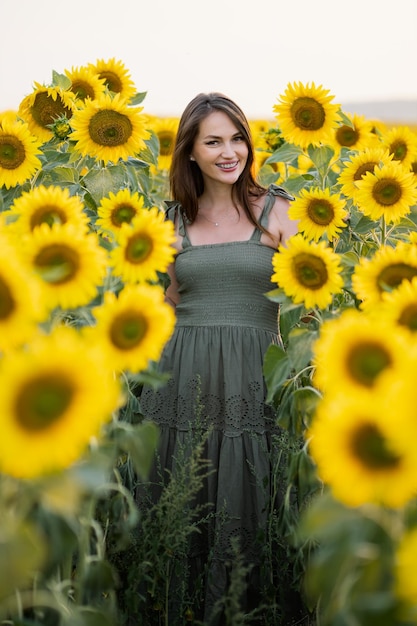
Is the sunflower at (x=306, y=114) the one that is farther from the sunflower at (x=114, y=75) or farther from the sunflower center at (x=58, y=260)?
the sunflower center at (x=58, y=260)

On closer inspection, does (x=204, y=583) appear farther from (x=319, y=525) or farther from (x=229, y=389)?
(x=319, y=525)

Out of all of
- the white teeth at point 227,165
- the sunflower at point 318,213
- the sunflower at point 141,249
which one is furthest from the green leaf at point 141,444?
the white teeth at point 227,165

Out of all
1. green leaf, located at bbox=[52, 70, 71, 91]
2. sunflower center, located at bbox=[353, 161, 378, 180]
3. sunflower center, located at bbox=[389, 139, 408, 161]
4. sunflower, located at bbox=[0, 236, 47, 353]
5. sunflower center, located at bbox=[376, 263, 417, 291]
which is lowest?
sunflower, located at bbox=[0, 236, 47, 353]

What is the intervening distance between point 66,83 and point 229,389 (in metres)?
1.16

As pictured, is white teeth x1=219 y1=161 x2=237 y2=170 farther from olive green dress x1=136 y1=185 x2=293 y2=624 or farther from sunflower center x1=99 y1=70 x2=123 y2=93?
sunflower center x1=99 y1=70 x2=123 y2=93

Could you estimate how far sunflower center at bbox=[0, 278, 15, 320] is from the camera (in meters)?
1.06

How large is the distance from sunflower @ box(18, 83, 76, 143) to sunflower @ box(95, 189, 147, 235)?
0.68m

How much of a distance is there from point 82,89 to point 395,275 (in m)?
1.67

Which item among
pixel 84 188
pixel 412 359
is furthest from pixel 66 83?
pixel 412 359

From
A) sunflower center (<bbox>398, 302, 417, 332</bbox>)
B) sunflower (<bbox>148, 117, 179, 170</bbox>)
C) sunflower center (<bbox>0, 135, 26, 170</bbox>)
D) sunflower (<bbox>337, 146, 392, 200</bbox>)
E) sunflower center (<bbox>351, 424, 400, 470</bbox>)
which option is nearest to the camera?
sunflower center (<bbox>351, 424, 400, 470</bbox>)

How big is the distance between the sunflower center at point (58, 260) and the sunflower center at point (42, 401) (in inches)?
13.0

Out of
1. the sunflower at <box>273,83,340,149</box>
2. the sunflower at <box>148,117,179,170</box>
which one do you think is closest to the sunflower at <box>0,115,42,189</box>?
the sunflower at <box>273,83,340,149</box>

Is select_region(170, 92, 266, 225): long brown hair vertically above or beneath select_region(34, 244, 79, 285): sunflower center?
above

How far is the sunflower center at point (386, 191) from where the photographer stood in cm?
222
